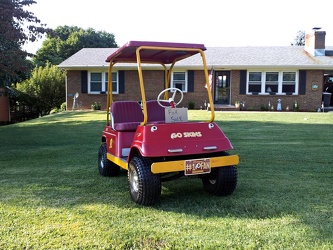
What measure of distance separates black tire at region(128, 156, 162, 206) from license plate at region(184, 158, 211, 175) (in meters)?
0.37

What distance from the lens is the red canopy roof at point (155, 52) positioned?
15.0 feet

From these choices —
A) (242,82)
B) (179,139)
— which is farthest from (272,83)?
(179,139)

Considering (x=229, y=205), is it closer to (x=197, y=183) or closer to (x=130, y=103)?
(x=197, y=183)

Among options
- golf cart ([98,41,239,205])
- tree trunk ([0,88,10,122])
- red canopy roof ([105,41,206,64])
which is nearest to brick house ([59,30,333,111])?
tree trunk ([0,88,10,122])

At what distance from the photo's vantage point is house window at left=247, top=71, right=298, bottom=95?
813 inches

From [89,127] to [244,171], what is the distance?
8165mm

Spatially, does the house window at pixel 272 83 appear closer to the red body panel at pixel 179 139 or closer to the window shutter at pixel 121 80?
the window shutter at pixel 121 80

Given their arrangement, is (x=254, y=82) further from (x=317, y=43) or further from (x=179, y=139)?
(x=179, y=139)

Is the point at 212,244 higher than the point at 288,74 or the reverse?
the reverse

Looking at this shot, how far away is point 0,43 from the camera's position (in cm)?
929

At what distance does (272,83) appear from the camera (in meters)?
20.8

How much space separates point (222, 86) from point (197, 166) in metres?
17.8

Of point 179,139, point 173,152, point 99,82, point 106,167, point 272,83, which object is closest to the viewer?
point 173,152

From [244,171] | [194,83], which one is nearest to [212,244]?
[244,171]
